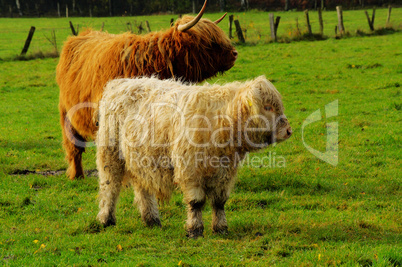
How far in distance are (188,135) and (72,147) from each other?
3.26 metres

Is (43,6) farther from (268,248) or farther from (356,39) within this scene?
(268,248)

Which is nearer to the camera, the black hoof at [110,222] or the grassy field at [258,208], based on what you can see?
the grassy field at [258,208]

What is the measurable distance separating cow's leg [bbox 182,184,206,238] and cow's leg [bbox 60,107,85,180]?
9.97 feet

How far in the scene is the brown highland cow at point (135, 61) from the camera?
602 centimetres

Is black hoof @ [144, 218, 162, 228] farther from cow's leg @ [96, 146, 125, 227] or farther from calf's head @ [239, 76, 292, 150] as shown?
calf's head @ [239, 76, 292, 150]

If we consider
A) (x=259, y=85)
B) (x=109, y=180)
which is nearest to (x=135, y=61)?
(x=109, y=180)

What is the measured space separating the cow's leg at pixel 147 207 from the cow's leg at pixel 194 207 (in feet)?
2.17

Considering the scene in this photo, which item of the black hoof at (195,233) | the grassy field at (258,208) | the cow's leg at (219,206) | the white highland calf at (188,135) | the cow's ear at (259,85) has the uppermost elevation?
the cow's ear at (259,85)

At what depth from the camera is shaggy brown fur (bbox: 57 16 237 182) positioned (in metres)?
6.02

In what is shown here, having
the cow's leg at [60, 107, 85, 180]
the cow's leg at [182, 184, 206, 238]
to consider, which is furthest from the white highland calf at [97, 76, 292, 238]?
the cow's leg at [60, 107, 85, 180]

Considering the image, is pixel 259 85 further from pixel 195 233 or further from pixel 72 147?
pixel 72 147

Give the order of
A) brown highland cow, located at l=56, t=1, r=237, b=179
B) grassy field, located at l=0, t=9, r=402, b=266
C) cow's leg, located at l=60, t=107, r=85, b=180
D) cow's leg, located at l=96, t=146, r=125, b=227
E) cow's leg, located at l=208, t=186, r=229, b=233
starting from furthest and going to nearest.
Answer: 1. cow's leg, located at l=60, t=107, r=85, b=180
2. brown highland cow, located at l=56, t=1, r=237, b=179
3. cow's leg, located at l=96, t=146, r=125, b=227
4. cow's leg, located at l=208, t=186, r=229, b=233
5. grassy field, located at l=0, t=9, r=402, b=266

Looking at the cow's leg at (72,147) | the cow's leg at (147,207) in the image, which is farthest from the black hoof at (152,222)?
the cow's leg at (72,147)

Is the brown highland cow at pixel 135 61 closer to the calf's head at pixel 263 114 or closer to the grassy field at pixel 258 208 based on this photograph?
the grassy field at pixel 258 208
